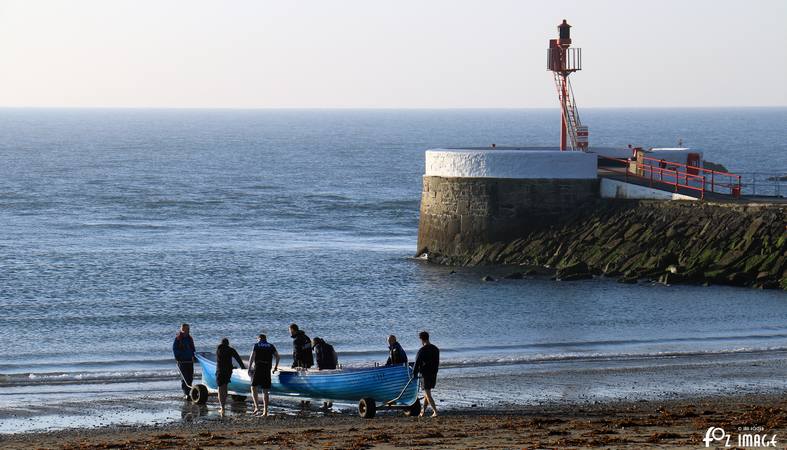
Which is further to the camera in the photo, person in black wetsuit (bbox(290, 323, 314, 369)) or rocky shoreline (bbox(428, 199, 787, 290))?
rocky shoreline (bbox(428, 199, 787, 290))

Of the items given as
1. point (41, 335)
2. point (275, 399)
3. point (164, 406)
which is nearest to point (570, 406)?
point (275, 399)

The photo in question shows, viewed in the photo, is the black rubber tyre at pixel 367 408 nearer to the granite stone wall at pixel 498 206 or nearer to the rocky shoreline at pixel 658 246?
the rocky shoreline at pixel 658 246

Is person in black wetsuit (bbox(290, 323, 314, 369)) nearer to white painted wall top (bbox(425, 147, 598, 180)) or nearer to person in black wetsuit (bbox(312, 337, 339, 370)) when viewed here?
person in black wetsuit (bbox(312, 337, 339, 370))

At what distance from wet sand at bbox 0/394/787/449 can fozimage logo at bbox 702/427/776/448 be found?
0.38 ft

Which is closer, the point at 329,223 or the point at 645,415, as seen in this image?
the point at 645,415

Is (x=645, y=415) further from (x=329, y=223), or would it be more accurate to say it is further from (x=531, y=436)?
(x=329, y=223)

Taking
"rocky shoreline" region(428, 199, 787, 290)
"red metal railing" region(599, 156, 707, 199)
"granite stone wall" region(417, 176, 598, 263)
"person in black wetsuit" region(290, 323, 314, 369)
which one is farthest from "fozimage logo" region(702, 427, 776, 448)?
"red metal railing" region(599, 156, 707, 199)

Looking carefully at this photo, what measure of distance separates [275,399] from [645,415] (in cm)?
596

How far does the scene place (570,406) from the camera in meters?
19.2

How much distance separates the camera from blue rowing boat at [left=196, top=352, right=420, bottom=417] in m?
18.3

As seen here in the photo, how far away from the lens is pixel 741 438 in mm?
15203

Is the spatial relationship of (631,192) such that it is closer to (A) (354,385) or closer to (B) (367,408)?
(A) (354,385)

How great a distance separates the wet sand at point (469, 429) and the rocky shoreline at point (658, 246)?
14187 mm

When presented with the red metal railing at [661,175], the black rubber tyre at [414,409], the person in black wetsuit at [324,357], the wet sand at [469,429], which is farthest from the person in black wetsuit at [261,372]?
the red metal railing at [661,175]
